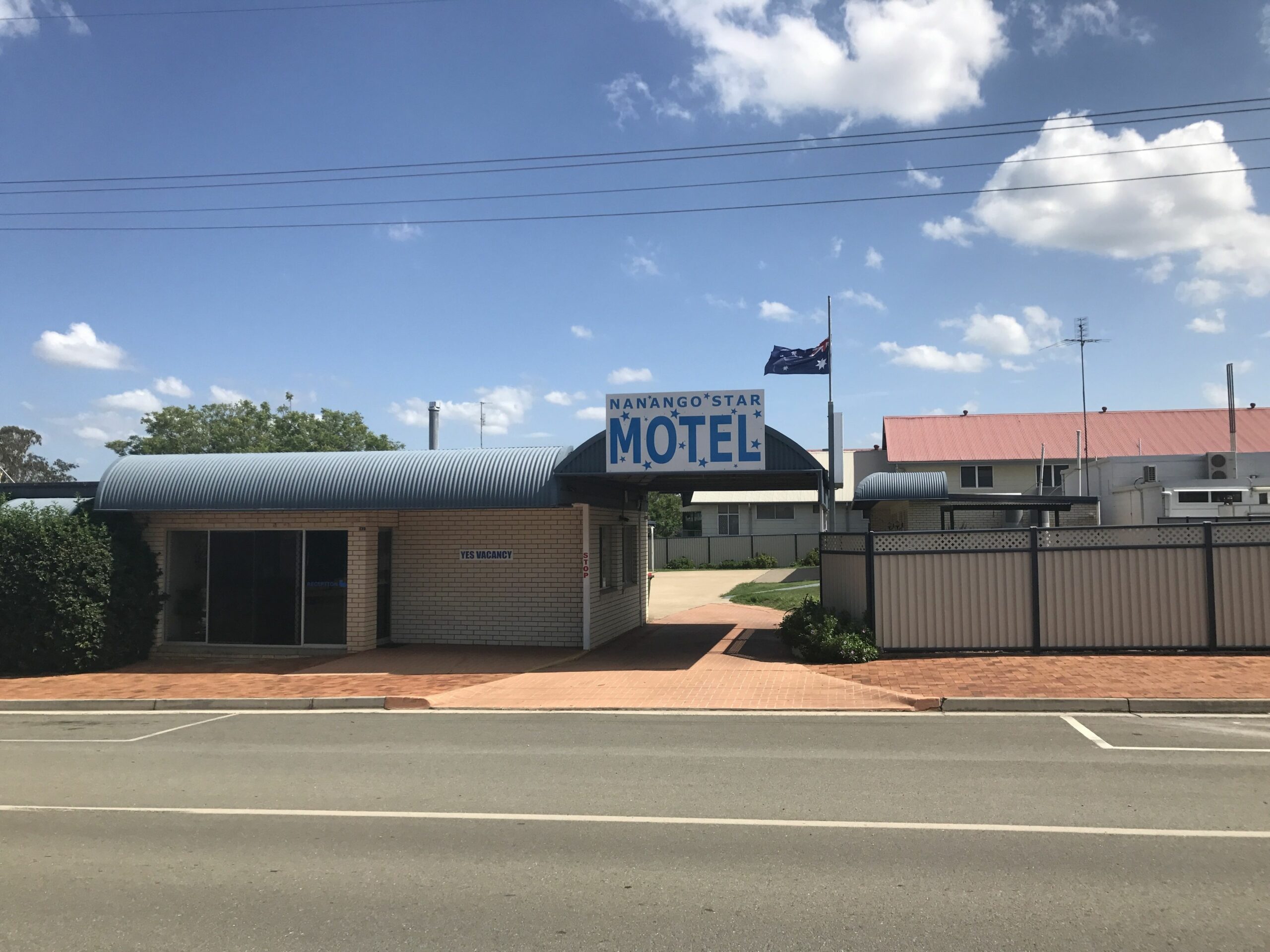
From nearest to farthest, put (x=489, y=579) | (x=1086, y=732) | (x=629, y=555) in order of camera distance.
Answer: (x=1086, y=732) < (x=489, y=579) < (x=629, y=555)

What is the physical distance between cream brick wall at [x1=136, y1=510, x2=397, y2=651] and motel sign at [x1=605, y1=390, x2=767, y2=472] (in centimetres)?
524

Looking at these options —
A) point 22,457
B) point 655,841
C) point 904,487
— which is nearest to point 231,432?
point 22,457

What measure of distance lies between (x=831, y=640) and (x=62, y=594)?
13.3m

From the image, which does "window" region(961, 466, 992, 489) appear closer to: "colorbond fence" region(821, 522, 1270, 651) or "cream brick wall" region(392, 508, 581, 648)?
"colorbond fence" region(821, 522, 1270, 651)

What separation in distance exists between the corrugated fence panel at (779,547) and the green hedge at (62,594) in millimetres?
34356

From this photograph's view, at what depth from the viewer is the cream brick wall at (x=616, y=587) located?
17672mm

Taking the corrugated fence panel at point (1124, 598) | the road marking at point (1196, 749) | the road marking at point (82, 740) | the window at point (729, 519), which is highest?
the window at point (729, 519)

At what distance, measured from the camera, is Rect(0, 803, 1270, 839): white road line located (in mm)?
6305

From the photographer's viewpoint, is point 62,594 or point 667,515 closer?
point 62,594

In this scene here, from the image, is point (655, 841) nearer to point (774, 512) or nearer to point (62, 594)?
point (62, 594)

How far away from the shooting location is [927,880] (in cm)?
551

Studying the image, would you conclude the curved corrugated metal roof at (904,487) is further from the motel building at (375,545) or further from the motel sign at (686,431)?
the motel sign at (686,431)

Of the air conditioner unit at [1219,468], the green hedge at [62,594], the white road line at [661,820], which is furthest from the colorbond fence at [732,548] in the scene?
the white road line at [661,820]

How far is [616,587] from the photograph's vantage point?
64.0 feet
